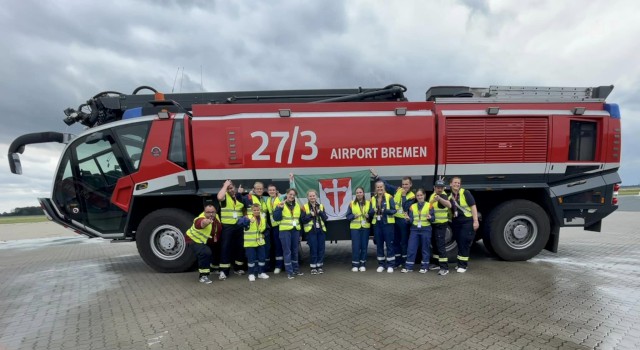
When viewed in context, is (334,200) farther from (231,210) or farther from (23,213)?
(23,213)

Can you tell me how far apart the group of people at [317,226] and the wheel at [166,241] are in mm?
436

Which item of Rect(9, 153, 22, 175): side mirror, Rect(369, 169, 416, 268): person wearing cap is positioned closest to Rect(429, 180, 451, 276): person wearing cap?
Rect(369, 169, 416, 268): person wearing cap

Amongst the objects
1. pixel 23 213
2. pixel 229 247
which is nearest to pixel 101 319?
pixel 229 247

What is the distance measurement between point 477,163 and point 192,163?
5.36 metres

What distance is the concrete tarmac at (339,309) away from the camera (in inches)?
134

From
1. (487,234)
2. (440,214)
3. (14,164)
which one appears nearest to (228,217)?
(440,214)

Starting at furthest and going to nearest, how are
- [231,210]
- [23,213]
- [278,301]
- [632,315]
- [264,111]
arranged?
[23,213], [264,111], [231,210], [278,301], [632,315]

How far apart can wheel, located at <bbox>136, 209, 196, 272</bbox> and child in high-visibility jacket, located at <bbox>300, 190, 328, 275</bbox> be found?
2199 millimetres

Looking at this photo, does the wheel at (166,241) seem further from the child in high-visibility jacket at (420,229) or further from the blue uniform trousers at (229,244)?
the child in high-visibility jacket at (420,229)

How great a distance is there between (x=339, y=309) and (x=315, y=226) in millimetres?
1891


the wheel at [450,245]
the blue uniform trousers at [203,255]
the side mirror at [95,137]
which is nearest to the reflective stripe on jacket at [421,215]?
the wheel at [450,245]

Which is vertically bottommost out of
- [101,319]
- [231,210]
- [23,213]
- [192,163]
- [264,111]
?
[23,213]

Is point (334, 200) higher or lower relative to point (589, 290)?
higher

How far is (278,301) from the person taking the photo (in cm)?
451
